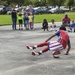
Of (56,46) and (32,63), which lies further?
(56,46)

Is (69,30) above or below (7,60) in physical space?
below

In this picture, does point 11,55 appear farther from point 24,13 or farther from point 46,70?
point 24,13

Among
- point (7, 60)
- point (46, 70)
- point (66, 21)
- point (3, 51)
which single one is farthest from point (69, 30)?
point (46, 70)

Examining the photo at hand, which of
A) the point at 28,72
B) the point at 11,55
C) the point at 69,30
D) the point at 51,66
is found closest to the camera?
the point at 28,72

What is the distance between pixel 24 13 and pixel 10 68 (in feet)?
51.1

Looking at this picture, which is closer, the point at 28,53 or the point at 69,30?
the point at 28,53

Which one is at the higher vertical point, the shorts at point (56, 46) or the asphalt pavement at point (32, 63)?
the shorts at point (56, 46)

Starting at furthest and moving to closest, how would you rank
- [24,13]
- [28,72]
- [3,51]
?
1. [24,13]
2. [3,51]
3. [28,72]

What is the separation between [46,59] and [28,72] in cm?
233

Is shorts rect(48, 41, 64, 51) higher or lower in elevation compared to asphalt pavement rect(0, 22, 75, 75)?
higher

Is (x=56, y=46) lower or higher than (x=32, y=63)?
higher

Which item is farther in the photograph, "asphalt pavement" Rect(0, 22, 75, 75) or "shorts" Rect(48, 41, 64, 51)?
"shorts" Rect(48, 41, 64, 51)

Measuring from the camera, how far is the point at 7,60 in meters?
11.4

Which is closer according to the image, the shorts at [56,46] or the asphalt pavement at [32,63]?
the asphalt pavement at [32,63]
